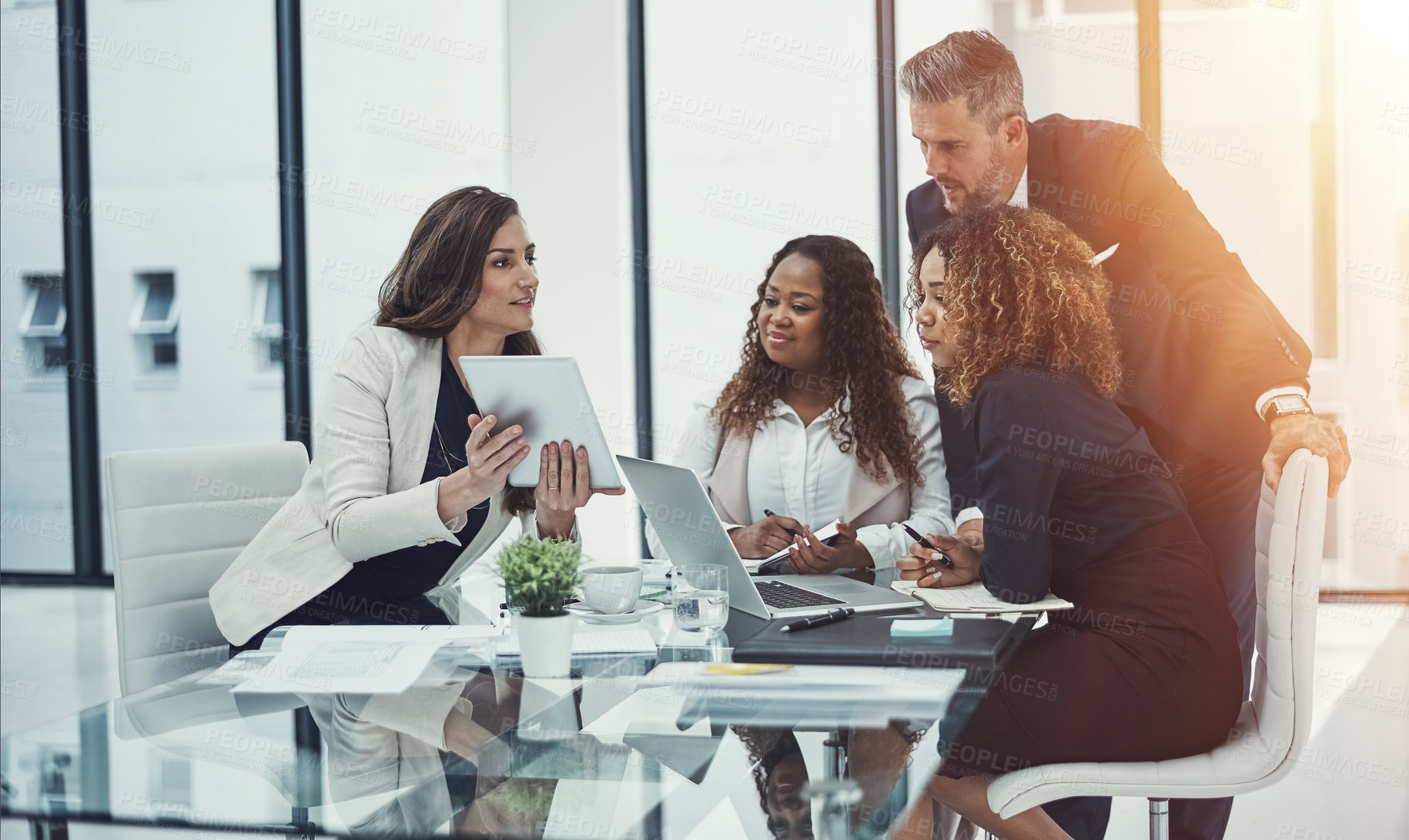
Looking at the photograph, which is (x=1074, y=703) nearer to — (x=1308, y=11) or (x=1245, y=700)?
(x=1245, y=700)

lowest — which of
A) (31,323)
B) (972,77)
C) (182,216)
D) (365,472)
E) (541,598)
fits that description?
(541,598)

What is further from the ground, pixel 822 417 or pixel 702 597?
pixel 822 417

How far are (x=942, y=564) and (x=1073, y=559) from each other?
0.91ft

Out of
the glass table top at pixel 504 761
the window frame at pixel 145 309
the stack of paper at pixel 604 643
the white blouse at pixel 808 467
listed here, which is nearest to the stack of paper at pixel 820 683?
the glass table top at pixel 504 761

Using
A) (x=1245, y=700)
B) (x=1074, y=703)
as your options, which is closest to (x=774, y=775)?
(x=1074, y=703)

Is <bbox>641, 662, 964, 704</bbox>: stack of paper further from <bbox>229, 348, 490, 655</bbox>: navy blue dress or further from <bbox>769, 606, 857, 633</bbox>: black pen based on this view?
<bbox>229, 348, 490, 655</bbox>: navy blue dress

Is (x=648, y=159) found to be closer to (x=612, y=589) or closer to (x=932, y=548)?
(x=932, y=548)

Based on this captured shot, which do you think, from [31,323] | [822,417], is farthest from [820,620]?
[31,323]

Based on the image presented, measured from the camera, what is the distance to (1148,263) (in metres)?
2.19

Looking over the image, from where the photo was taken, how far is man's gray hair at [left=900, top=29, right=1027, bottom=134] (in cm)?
209

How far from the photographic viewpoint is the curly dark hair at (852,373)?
2.52 meters

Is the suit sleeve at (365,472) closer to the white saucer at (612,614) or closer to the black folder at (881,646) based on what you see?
the white saucer at (612,614)

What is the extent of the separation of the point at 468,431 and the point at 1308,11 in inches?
162

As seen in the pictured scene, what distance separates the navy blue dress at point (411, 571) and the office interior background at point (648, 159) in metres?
2.12
